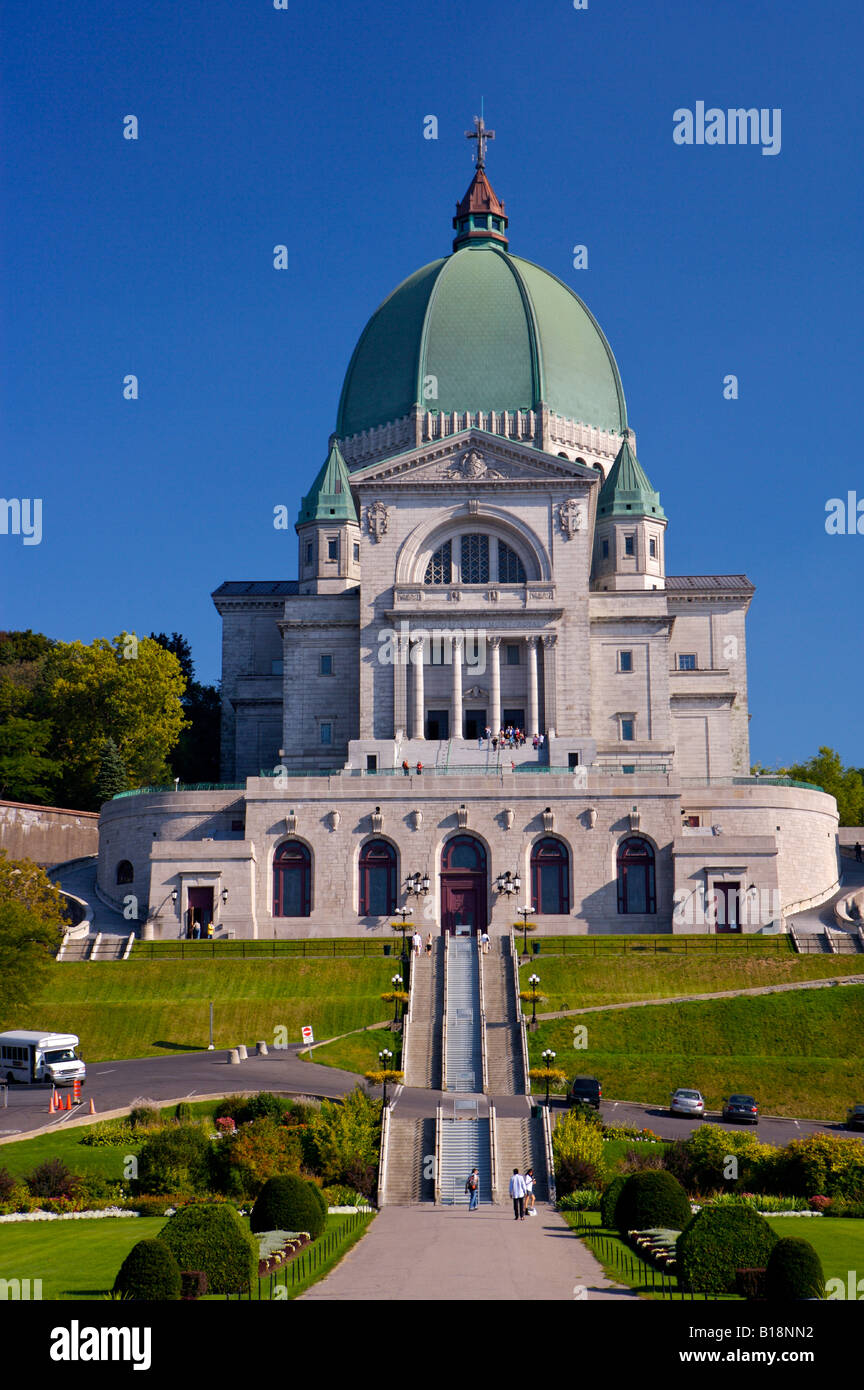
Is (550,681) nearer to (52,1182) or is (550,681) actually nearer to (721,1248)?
(52,1182)

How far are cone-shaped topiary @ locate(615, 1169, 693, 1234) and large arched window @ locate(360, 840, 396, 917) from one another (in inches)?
1605

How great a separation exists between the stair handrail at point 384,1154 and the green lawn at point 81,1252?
12.2 feet

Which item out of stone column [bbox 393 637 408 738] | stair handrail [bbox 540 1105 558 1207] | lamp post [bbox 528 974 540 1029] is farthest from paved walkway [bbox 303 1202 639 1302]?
stone column [bbox 393 637 408 738]

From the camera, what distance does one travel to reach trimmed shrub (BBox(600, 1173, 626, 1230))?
119ft

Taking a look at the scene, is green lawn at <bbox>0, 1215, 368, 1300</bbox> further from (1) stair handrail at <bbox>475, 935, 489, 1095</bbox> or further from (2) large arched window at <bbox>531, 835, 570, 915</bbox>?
(2) large arched window at <bbox>531, 835, 570, 915</bbox>

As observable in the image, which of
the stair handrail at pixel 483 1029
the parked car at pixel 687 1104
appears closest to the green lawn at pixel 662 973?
the stair handrail at pixel 483 1029

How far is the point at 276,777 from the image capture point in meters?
77.7

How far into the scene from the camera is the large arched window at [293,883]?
7619cm

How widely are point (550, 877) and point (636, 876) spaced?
4018 millimetres

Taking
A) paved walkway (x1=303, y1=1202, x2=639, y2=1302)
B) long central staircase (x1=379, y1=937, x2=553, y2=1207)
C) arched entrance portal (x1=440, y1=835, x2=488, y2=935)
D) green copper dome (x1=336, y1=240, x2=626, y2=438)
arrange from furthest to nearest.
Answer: green copper dome (x1=336, y1=240, x2=626, y2=438) < arched entrance portal (x1=440, y1=835, x2=488, y2=935) < long central staircase (x1=379, y1=937, x2=553, y2=1207) < paved walkway (x1=303, y1=1202, x2=639, y2=1302)

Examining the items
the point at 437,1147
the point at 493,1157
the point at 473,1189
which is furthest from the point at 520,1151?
the point at 473,1189

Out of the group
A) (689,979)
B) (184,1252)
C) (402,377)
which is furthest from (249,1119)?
(402,377)

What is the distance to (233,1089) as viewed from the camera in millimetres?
50812

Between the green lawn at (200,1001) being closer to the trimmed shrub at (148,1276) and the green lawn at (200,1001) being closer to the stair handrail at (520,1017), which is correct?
the stair handrail at (520,1017)
